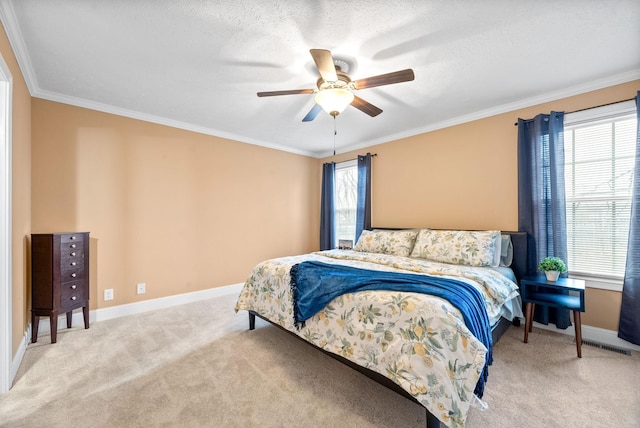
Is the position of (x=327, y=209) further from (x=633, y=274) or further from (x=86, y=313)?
(x=633, y=274)

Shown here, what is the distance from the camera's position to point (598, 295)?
258cm

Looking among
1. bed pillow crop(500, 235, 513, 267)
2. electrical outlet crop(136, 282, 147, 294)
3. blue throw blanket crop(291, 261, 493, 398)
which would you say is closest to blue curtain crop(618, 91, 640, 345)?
bed pillow crop(500, 235, 513, 267)

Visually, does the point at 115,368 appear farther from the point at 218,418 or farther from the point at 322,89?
the point at 322,89

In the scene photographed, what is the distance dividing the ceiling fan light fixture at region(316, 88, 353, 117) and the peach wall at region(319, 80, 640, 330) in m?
2.07

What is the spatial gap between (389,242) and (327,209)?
5.82 ft

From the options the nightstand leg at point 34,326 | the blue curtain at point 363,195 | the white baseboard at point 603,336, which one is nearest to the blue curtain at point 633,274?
the white baseboard at point 603,336

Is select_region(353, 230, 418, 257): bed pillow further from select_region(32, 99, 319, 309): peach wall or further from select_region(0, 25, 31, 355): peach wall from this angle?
select_region(0, 25, 31, 355): peach wall

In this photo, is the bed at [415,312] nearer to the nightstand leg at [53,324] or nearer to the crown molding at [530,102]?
the crown molding at [530,102]

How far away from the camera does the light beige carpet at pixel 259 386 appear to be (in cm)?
158

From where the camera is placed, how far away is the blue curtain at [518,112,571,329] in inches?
106

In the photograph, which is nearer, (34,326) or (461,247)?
(34,326)

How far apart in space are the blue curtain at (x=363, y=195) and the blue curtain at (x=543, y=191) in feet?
6.69

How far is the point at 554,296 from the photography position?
2.50 meters

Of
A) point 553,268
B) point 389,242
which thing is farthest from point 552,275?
point 389,242
